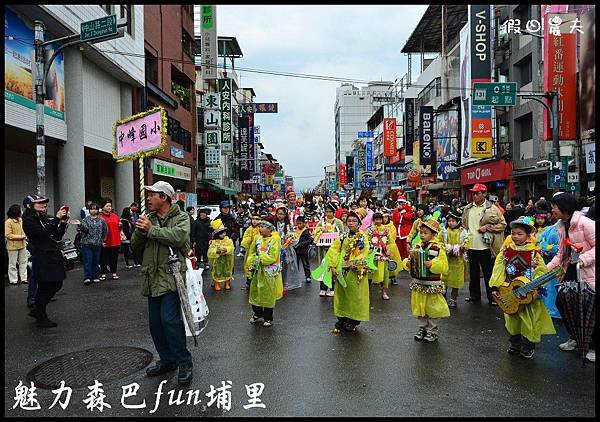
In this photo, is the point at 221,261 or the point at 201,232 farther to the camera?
the point at 201,232

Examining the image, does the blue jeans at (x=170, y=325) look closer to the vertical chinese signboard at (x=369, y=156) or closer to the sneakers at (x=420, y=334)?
A: the sneakers at (x=420, y=334)

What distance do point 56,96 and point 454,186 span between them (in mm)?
23822

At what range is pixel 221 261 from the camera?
9.98m

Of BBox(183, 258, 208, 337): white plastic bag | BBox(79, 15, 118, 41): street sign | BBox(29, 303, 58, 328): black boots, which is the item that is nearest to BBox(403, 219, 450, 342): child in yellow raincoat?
BBox(183, 258, 208, 337): white plastic bag

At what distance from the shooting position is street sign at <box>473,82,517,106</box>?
47.8 ft

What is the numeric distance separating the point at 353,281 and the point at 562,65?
14.1 meters

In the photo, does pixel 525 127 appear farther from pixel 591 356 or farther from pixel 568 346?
pixel 591 356

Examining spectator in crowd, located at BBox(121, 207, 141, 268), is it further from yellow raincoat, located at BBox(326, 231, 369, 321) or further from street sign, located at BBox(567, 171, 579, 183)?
street sign, located at BBox(567, 171, 579, 183)

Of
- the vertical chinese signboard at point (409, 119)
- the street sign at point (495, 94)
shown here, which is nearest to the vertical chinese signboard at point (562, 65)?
the street sign at point (495, 94)

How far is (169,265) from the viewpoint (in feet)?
15.3

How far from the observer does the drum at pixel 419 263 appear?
5.95 m

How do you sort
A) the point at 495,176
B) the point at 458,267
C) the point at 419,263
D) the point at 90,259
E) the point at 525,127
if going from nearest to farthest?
the point at 419,263
the point at 458,267
the point at 90,259
the point at 525,127
the point at 495,176

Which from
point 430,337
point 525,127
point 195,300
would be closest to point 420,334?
point 430,337

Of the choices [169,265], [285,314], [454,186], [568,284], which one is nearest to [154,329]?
[169,265]
